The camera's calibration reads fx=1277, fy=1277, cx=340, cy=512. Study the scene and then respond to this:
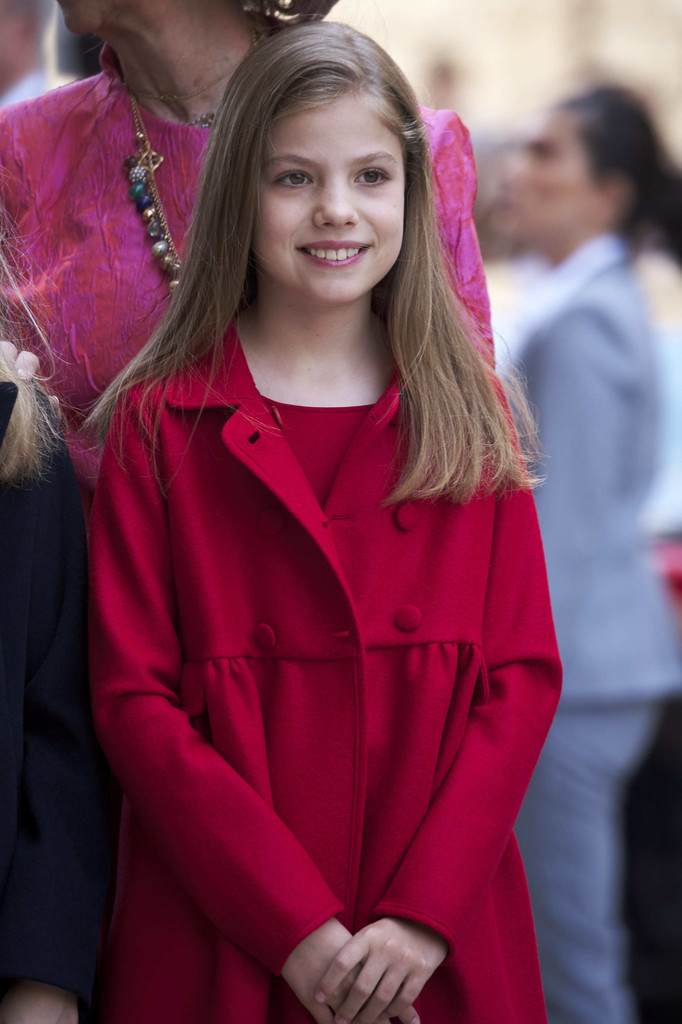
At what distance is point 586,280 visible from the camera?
121 inches

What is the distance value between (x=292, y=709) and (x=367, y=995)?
291 millimetres

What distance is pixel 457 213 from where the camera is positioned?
1602mm

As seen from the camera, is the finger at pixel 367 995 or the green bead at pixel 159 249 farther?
the green bead at pixel 159 249

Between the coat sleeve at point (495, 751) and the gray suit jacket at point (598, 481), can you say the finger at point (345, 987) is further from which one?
the gray suit jacket at point (598, 481)

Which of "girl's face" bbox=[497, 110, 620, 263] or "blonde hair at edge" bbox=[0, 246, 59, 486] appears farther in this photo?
"girl's face" bbox=[497, 110, 620, 263]

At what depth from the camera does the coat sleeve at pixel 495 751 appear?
1.29 m

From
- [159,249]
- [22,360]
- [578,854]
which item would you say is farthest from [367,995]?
[578,854]

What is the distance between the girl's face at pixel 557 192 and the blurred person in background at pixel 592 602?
0.07 ft

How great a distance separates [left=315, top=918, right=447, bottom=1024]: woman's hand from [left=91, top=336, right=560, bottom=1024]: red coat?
0.09ft

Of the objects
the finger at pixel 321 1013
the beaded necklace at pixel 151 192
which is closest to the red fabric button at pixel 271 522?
the beaded necklace at pixel 151 192

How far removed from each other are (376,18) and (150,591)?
78 centimetres

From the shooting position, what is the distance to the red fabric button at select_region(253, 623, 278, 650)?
133 centimetres

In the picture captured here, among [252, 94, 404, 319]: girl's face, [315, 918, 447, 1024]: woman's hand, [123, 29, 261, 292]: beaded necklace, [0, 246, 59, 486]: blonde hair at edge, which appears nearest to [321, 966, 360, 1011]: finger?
[315, 918, 447, 1024]: woman's hand

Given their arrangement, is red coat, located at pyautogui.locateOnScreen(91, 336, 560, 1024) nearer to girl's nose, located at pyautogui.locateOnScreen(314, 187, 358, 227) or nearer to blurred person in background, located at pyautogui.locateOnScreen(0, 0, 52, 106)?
girl's nose, located at pyautogui.locateOnScreen(314, 187, 358, 227)
